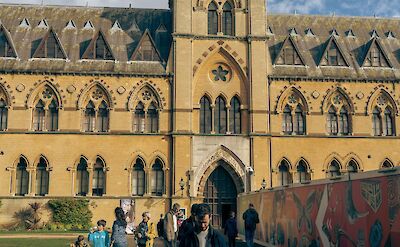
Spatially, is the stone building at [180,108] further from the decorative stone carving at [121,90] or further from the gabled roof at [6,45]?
the decorative stone carving at [121,90]

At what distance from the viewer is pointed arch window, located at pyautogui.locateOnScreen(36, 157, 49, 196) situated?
3669 centimetres

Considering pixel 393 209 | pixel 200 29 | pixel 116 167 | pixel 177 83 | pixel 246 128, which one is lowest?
pixel 393 209

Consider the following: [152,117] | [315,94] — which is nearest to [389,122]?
[315,94]

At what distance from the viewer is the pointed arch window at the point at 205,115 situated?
127ft

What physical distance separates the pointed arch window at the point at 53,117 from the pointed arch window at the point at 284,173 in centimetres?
1773

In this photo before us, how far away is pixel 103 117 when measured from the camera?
1503 inches

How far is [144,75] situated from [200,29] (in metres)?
5.83

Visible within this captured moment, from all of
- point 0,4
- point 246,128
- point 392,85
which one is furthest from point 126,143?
point 392,85

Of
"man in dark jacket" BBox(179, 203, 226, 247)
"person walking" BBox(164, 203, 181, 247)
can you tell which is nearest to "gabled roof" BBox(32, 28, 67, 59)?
"person walking" BBox(164, 203, 181, 247)

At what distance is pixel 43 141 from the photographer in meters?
37.0

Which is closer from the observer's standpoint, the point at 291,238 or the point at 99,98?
the point at 291,238

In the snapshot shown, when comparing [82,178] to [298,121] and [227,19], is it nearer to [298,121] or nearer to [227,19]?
[227,19]

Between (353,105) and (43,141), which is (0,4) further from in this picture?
(353,105)

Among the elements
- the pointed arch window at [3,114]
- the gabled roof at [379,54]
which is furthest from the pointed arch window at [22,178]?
the gabled roof at [379,54]
